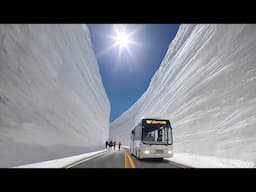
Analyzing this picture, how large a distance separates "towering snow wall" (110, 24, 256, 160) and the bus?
17.4 ft

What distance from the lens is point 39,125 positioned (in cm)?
1290

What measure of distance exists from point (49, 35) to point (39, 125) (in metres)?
10.1

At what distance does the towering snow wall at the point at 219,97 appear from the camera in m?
14.9

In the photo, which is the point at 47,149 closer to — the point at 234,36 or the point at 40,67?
the point at 40,67

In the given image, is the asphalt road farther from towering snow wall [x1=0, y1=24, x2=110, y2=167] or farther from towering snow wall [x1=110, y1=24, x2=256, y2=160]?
towering snow wall [x1=110, y1=24, x2=256, y2=160]

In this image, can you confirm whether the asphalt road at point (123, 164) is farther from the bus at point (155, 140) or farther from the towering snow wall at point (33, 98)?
the towering snow wall at point (33, 98)

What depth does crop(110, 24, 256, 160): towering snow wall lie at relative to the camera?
49.0 feet

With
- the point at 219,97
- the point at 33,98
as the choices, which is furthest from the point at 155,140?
the point at 219,97

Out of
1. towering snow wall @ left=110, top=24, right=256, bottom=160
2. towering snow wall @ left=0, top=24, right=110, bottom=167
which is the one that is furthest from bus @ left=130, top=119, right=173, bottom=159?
towering snow wall @ left=0, top=24, right=110, bottom=167

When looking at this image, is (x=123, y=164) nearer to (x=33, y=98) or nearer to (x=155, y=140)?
(x=155, y=140)
